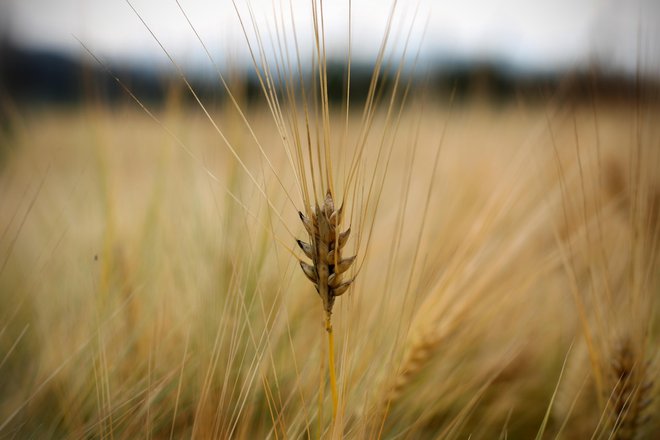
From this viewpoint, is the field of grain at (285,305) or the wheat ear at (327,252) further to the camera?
the field of grain at (285,305)

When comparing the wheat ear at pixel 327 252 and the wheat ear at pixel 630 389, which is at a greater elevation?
the wheat ear at pixel 327 252

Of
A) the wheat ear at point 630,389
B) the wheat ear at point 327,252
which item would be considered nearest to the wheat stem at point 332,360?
the wheat ear at point 327,252

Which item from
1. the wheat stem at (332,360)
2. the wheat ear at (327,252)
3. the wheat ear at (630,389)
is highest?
the wheat ear at (327,252)

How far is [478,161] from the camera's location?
2.82 ft

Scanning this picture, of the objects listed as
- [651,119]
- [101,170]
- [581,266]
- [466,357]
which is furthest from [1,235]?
[581,266]

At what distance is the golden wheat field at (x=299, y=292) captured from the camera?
→ 33cm

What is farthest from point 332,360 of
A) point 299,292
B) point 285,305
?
point 299,292

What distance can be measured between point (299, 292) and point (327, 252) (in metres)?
0.34

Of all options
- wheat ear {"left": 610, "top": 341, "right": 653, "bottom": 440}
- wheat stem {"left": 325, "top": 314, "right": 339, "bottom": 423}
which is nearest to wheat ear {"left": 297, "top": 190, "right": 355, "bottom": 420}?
wheat stem {"left": 325, "top": 314, "right": 339, "bottom": 423}

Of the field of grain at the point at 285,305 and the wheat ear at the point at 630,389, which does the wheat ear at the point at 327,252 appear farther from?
the wheat ear at the point at 630,389

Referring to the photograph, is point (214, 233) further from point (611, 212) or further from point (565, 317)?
point (611, 212)

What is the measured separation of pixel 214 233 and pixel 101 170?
180 mm

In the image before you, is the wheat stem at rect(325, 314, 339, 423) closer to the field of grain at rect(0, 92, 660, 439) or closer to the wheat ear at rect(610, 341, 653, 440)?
the field of grain at rect(0, 92, 660, 439)

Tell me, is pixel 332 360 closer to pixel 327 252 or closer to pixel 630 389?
pixel 327 252
